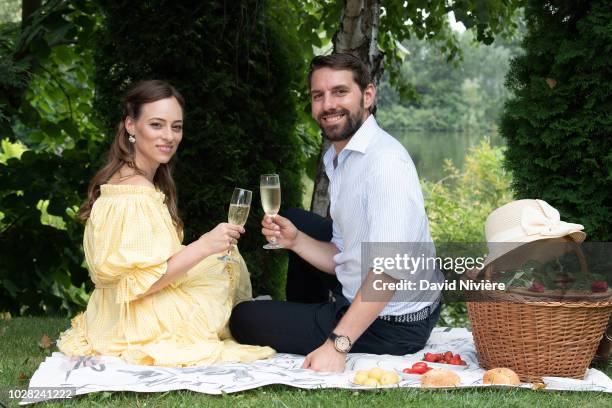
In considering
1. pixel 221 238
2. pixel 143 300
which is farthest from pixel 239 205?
pixel 143 300

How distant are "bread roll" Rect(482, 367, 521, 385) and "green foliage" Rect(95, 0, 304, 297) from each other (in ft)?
7.47

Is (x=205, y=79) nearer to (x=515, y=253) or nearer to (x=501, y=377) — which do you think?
(x=515, y=253)

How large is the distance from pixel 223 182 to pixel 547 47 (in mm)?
2164

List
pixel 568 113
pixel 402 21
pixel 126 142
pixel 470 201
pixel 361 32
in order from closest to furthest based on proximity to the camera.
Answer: pixel 126 142
pixel 568 113
pixel 361 32
pixel 402 21
pixel 470 201

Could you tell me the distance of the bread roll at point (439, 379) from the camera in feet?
9.75

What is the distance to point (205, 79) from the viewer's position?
4941 millimetres

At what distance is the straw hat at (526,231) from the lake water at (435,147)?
9809 mm

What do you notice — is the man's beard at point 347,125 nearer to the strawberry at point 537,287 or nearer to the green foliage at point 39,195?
the strawberry at point 537,287

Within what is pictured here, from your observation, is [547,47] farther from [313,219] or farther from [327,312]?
[327,312]

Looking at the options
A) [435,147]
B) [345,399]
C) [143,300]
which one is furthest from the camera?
[435,147]

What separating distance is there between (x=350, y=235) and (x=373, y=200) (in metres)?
0.29

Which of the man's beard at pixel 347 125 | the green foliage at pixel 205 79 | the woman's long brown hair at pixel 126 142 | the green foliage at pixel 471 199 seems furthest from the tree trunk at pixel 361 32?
the green foliage at pixel 471 199

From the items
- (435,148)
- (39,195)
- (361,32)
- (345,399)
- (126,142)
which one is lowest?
(345,399)

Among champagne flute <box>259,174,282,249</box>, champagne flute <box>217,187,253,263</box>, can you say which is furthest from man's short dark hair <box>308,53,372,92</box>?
champagne flute <box>217,187,253,263</box>
